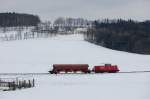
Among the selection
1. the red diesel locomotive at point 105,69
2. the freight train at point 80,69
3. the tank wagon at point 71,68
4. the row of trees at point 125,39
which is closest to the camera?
the tank wagon at point 71,68

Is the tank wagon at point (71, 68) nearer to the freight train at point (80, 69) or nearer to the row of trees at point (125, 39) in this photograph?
the freight train at point (80, 69)

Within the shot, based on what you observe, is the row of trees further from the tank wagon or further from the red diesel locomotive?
the tank wagon

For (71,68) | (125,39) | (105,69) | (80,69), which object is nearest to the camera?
(80,69)

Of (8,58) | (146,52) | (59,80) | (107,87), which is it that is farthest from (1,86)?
(146,52)

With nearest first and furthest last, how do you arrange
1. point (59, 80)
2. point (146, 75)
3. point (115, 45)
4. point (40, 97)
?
point (40, 97) < point (59, 80) < point (146, 75) < point (115, 45)

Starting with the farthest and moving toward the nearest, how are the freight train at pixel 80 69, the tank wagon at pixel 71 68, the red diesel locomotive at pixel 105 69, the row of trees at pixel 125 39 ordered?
1. the row of trees at pixel 125 39
2. the red diesel locomotive at pixel 105 69
3. the freight train at pixel 80 69
4. the tank wagon at pixel 71 68

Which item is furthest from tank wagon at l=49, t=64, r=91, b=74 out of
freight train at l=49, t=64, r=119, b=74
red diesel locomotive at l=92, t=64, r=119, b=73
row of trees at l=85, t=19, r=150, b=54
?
row of trees at l=85, t=19, r=150, b=54

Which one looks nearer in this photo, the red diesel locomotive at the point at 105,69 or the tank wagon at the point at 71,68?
the tank wagon at the point at 71,68

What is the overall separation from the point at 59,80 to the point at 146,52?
61.9 metres

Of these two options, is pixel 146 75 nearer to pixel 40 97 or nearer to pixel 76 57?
pixel 40 97

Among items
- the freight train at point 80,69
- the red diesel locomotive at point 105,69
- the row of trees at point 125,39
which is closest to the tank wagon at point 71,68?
the freight train at point 80,69

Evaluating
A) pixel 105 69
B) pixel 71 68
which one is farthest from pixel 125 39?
pixel 71 68

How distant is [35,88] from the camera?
36438 millimetres

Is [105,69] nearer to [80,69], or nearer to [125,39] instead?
[80,69]
